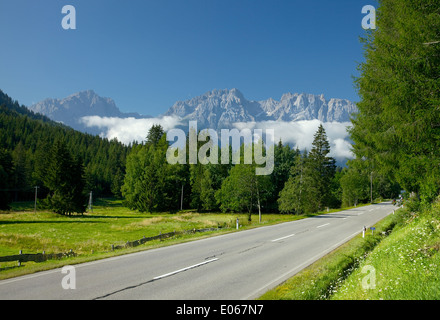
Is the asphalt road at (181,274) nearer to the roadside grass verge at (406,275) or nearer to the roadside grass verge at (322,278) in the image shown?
the roadside grass verge at (322,278)

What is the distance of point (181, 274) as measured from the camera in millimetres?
9500

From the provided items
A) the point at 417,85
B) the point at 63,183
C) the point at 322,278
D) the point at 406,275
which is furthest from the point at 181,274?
the point at 63,183

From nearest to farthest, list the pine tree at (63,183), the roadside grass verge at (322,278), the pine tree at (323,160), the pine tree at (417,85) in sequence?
the roadside grass verge at (322,278) → the pine tree at (417,85) → the pine tree at (63,183) → the pine tree at (323,160)

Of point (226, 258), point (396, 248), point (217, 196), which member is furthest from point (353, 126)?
point (217, 196)

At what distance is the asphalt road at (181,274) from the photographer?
24.9 ft

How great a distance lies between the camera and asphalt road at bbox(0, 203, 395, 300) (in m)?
7.59

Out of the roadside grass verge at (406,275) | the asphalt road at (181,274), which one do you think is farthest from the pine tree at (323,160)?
the roadside grass verge at (406,275)

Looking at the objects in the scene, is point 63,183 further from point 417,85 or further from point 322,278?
point 417,85

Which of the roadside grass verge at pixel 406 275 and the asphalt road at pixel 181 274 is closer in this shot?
the roadside grass verge at pixel 406 275

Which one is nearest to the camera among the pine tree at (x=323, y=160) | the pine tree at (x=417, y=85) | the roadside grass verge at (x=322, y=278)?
the roadside grass verge at (x=322, y=278)

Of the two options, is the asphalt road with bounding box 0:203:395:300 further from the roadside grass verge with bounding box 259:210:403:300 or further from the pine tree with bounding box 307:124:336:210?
the pine tree with bounding box 307:124:336:210

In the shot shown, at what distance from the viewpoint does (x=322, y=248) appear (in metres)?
14.7

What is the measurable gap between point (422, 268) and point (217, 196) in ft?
174
